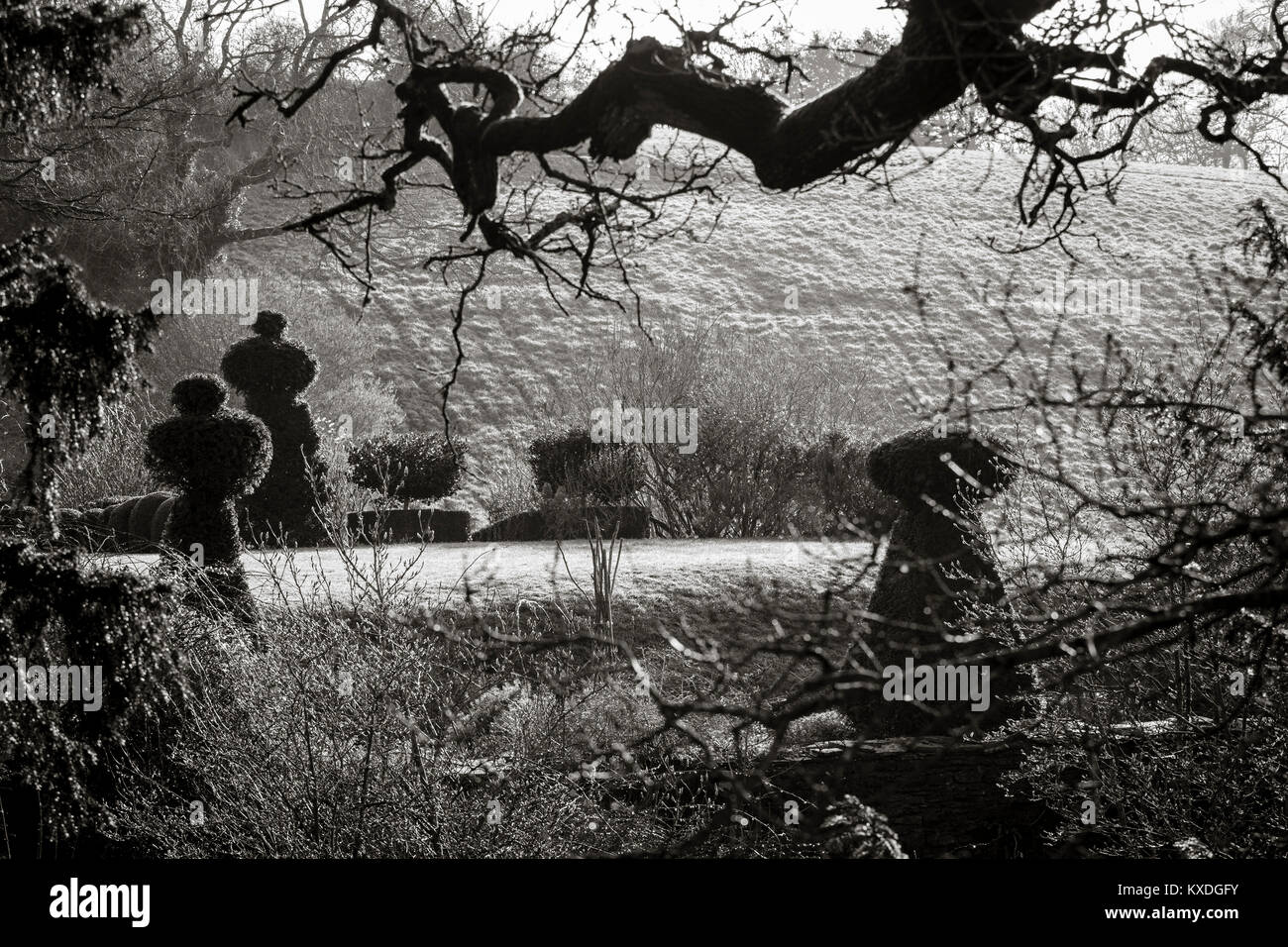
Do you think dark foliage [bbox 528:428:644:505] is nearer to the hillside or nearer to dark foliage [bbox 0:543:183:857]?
the hillside

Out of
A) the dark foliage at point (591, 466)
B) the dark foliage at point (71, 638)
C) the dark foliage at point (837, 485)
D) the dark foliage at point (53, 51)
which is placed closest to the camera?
the dark foliage at point (71, 638)

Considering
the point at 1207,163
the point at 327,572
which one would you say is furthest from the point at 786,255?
the point at 327,572

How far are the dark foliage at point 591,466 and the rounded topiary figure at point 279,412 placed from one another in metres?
3.44

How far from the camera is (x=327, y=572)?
9.58 metres

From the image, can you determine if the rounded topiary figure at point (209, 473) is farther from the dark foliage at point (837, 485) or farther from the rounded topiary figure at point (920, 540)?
the dark foliage at point (837, 485)

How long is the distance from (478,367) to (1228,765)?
80.0 ft

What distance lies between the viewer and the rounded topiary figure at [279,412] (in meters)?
11.5

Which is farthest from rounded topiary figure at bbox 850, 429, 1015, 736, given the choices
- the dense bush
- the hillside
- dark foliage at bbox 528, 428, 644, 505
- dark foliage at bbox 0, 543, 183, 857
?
Result: the hillside

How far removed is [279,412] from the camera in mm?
11695

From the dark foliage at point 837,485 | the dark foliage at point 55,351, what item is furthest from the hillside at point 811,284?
the dark foliage at point 55,351

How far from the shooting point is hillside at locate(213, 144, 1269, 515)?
1072 inches
